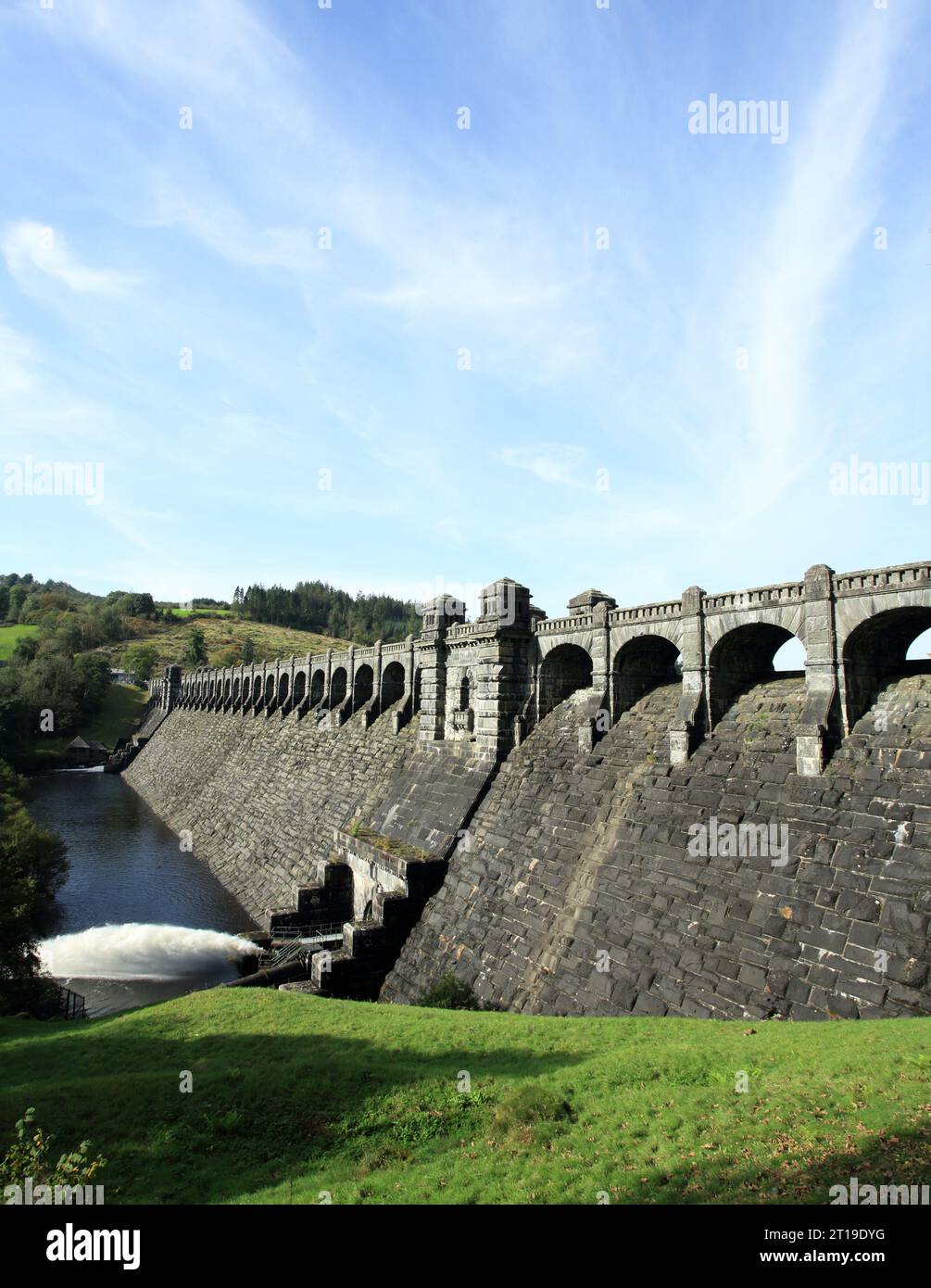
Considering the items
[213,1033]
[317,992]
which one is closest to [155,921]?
[317,992]

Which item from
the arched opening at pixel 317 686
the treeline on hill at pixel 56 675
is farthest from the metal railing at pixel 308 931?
the treeline on hill at pixel 56 675

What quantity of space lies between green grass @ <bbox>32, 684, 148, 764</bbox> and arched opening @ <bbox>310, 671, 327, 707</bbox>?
68.6m

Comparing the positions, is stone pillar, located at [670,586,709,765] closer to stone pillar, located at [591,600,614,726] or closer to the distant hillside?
stone pillar, located at [591,600,614,726]

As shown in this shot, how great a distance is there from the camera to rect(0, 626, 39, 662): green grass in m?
142

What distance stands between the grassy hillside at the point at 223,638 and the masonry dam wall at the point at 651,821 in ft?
414

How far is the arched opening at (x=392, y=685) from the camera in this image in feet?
139

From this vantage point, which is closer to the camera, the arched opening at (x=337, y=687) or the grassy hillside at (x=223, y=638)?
the arched opening at (x=337, y=687)

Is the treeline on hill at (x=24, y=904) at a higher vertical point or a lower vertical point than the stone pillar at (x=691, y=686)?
lower

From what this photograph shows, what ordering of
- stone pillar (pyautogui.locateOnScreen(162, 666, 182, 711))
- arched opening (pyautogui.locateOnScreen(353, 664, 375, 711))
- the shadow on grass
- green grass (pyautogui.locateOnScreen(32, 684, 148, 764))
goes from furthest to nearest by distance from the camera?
green grass (pyautogui.locateOnScreen(32, 684, 148, 764)), stone pillar (pyautogui.locateOnScreen(162, 666, 182, 711)), arched opening (pyautogui.locateOnScreen(353, 664, 375, 711)), the shadow on grass

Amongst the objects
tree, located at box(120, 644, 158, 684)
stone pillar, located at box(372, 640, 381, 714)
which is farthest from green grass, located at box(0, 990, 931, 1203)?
tree, located at box(120, 644, 158, 684)

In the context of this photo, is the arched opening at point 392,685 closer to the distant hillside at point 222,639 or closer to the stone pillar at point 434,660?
the stone pillar at point 434,660

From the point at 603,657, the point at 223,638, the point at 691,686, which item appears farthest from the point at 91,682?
the point at 691,686
